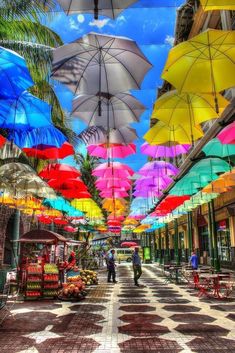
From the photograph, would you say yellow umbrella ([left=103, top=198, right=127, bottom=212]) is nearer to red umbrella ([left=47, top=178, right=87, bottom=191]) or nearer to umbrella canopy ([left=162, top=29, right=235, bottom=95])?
red umbrella ([left=47, top=178, right=87, bottom=191])

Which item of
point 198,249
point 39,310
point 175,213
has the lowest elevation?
point 39,310

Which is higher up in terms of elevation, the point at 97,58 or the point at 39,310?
the point at 97,58

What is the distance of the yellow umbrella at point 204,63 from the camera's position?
6086 mm

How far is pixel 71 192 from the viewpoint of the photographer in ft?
49.2

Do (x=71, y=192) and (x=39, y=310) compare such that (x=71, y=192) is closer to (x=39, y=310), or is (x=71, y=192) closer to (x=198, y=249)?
(x=39, y=310)

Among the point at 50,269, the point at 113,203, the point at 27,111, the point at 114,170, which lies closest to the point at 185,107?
the point at 27,111

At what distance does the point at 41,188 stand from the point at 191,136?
20.1 ft

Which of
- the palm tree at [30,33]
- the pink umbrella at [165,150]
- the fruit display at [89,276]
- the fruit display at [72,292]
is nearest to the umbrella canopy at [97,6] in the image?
the palm tree at [30,33]

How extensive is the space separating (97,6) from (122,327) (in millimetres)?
6499

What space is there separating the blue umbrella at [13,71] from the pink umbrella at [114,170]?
927 cm

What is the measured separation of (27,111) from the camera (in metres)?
7.64

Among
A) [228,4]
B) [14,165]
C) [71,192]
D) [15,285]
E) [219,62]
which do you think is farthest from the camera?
[71,192]

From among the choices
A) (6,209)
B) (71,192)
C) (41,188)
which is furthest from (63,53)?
(6,209)

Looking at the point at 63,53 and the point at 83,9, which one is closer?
the point at 83,9
